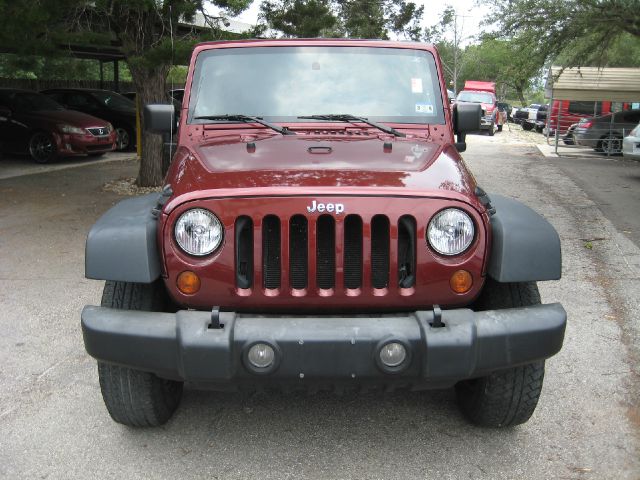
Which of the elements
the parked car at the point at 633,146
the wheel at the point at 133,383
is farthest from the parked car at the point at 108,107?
the wheel at the point at 133,383

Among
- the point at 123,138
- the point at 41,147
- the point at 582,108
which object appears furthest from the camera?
the point at 582,108

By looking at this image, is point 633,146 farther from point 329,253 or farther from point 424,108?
point 329,253

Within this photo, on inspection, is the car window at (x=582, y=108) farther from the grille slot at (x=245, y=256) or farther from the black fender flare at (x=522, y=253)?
the grille slot at (x=245, y=256)

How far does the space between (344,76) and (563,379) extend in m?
2.28

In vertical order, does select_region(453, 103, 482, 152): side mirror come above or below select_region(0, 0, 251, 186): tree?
below

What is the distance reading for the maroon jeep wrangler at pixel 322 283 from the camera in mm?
2781

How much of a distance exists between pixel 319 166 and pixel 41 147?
42.4 feet

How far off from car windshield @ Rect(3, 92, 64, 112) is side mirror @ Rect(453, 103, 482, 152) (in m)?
12.8

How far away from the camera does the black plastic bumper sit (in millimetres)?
2756

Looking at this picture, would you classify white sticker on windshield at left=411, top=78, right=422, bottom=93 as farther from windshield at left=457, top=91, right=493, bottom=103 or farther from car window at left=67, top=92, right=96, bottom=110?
windshield at left=457, top=91, right=493, bottom=103

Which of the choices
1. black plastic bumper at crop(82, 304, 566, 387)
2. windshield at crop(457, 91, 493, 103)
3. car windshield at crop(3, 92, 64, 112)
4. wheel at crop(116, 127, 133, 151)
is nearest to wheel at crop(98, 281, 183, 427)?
black plastic bumper at crop(82, 304, 566, 387)

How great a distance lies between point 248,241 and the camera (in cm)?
301

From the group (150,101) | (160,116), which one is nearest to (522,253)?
(160,116)

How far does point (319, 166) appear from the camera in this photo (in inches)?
131
